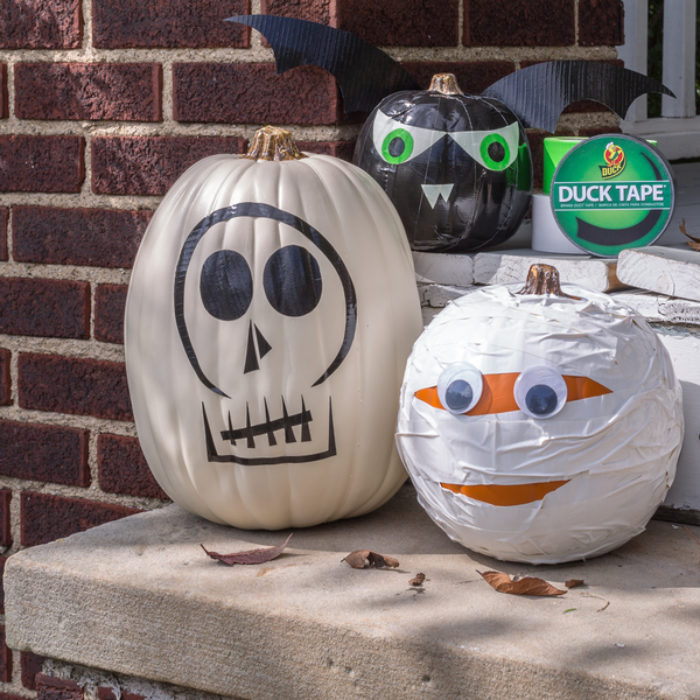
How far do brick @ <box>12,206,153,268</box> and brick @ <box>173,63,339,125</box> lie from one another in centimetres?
21

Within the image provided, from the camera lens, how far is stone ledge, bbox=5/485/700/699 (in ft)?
3.87

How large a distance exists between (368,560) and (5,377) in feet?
2.88

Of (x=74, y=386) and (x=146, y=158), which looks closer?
(x=146, y=158)

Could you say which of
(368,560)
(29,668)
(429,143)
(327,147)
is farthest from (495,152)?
(29,668)

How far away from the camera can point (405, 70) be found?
5.86 ft

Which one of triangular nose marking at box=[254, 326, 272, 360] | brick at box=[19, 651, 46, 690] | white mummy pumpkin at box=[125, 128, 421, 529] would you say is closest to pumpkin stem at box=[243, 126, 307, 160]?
white mummy pumpkin at box=[125, 128, 421, 529]

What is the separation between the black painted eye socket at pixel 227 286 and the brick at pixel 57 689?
21.4 inches

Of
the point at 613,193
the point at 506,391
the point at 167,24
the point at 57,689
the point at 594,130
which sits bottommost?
the point at 57,689

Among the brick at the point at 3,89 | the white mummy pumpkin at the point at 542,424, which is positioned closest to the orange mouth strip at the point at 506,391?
the white mummy pumpkin at the point at 542,424

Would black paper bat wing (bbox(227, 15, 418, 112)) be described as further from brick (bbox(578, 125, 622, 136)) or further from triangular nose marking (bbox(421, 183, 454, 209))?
brick (bbox(578, 125, 622, 136))

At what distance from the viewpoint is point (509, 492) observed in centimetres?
132

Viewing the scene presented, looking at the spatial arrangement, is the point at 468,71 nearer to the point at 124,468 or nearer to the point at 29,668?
the point at 124,468

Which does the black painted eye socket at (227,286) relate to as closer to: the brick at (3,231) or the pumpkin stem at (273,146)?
the pumpkin stem at (273,146)

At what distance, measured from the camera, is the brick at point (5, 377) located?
1.98m
